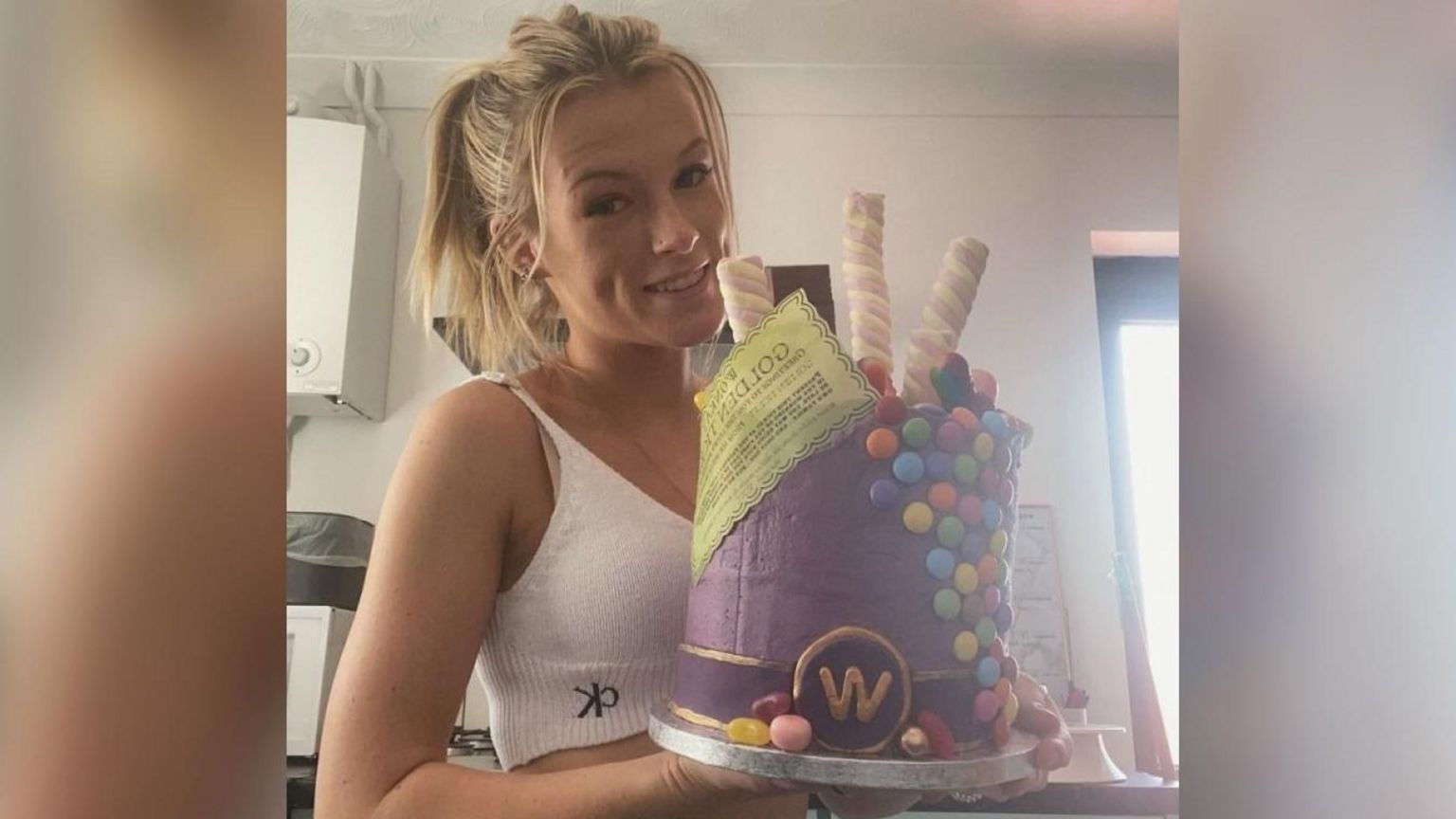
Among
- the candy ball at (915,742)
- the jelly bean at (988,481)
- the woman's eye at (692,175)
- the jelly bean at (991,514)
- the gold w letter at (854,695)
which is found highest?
the woman's eye at (692,175)

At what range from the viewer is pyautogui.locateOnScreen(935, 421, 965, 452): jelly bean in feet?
0.95

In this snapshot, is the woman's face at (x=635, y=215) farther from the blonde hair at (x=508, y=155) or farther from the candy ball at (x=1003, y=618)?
the candy ball at (x=1003, y=618)

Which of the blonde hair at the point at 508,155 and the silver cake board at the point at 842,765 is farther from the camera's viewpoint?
the blonde hair at the point at 508,155

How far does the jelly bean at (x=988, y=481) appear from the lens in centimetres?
29

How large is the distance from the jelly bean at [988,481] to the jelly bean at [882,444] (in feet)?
0.10

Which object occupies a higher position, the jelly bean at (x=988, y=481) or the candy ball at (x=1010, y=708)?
the jelly bean at (x=988, y=481)

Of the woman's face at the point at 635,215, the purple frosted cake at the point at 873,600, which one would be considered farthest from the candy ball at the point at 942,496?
the woman's face at the point at 635,215

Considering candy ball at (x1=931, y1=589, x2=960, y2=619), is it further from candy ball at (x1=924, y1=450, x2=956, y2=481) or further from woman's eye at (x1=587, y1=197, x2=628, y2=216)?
woman's eye at (x1=587, y1=197, x2=628, y2=216)

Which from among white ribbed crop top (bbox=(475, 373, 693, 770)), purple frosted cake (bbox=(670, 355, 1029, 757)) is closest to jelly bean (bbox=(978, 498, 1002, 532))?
purple frosted cake (bbox=(670, 355, 1029, 757))

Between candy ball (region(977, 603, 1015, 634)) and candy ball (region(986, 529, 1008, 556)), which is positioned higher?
candy ball (region(986, 529, 1008, 556))

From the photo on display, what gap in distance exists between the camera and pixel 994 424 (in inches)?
12.0

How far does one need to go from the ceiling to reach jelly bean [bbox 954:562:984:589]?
0.21 meters

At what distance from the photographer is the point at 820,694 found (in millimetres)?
274

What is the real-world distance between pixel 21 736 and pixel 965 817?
292mm
